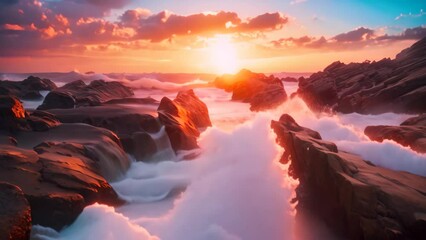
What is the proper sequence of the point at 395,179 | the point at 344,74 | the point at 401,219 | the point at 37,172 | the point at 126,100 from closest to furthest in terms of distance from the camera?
1. the point at 401,219
2. the point at 395,179
3. the point at 37,172
4. the point at 126,100
5. the point at 344,74

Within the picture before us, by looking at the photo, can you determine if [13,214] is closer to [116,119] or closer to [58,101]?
[116,119]

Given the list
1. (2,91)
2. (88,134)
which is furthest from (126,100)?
(2,91)

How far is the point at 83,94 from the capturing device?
30.2 metres

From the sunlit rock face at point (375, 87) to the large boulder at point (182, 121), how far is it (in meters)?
17.3

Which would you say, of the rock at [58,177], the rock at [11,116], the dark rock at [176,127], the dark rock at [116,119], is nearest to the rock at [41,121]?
the rock at [11,116]

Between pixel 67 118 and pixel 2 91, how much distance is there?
67.1 ft

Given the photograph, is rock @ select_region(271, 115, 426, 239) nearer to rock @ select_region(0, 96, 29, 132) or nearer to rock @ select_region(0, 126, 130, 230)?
rock @ select_region(0, 126, 130, 230)

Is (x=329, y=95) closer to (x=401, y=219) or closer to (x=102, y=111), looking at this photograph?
(x=102, y=111)

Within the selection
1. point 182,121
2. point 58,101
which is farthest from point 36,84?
point 182,121

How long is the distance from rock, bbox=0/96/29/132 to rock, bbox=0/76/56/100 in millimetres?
26366

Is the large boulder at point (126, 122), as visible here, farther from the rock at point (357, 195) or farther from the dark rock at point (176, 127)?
the rock at point (357, 195)

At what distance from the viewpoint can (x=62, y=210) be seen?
8148 millimetres

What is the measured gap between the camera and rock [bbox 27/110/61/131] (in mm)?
13444

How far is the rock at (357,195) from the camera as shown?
6.41 metres
